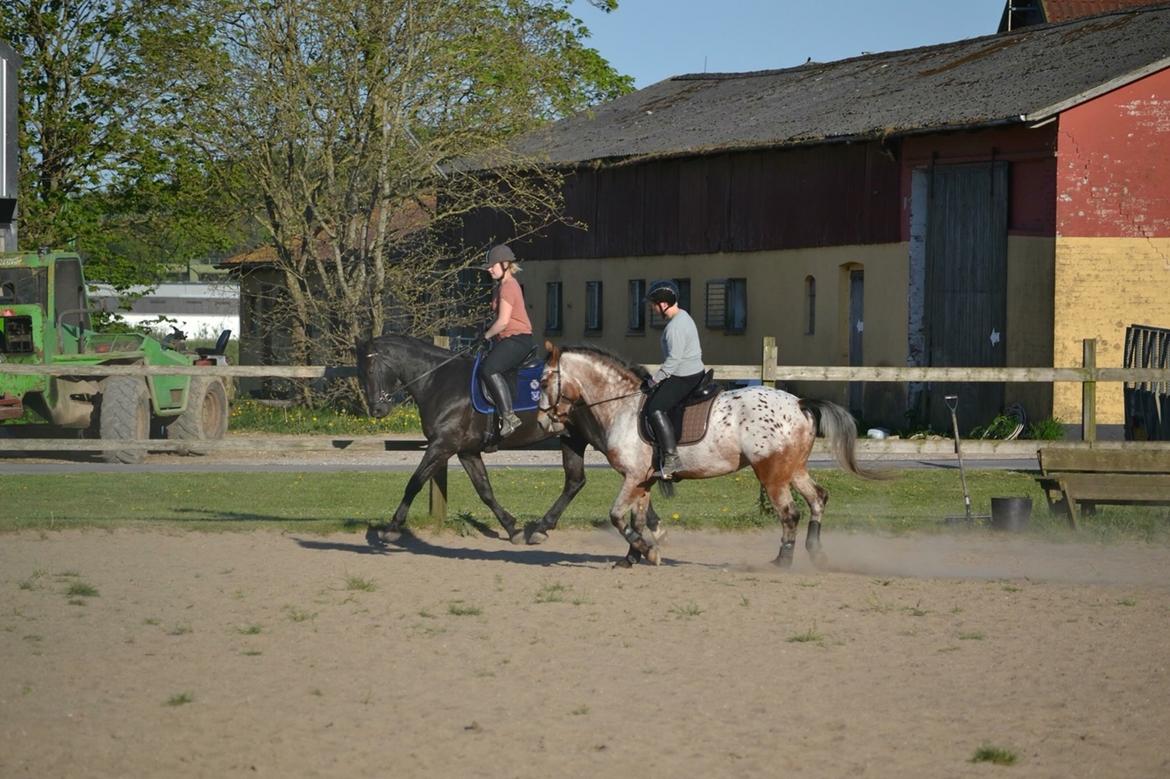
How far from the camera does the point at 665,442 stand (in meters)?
13.1

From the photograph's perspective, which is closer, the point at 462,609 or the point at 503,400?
the point at 462,609

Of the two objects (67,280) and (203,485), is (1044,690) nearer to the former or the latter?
(203,485)

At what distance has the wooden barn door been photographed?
3045cm

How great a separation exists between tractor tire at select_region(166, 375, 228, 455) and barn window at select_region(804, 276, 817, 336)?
1316cm

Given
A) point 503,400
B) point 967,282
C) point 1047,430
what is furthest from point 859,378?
point 967,282

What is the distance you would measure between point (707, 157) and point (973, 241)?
9251 mm

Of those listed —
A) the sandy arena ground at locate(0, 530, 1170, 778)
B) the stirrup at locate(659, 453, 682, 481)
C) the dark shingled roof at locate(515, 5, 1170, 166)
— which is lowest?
the sandy arena ground at locate(0, 530, 1170, 778)

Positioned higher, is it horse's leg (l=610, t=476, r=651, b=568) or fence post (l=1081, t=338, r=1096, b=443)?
fence post (l=1081, t=338, r=1096, b=443)

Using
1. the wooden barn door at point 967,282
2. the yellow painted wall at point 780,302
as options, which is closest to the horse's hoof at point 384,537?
the wooden barn door at point 967,282

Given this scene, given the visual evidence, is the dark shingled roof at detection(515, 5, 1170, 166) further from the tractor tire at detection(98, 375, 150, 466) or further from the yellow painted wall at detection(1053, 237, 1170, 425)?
the tractor tire at detection(98, 375, 150, 466)

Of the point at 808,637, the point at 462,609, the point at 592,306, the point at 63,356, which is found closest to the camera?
the point at 808,637

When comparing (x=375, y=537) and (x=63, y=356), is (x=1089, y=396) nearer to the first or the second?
(x=375, y=537)

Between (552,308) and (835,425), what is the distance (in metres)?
32.3

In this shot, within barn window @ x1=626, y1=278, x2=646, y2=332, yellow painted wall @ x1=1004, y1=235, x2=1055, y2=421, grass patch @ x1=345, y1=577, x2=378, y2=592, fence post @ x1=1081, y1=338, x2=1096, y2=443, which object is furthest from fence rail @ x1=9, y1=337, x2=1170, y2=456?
barn window @ x1=626, y1=278, x2=646, y2=332
